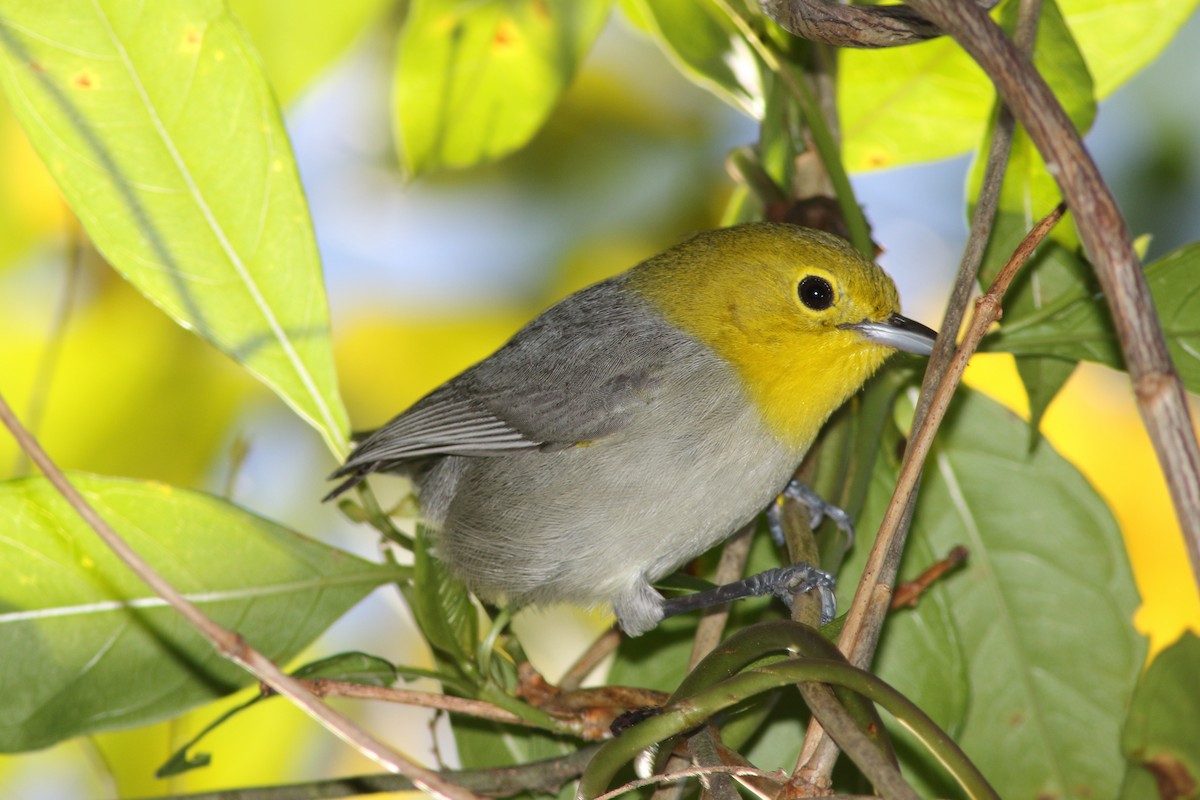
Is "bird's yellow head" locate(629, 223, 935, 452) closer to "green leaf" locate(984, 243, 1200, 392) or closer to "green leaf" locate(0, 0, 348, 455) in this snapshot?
"green leaf" locate(984, 243, 1200, 392)

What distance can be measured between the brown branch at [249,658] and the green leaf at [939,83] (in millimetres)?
2014

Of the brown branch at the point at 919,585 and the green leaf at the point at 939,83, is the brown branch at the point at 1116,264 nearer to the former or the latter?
the brown branch at the point at 919,585

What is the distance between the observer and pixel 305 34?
293 cm

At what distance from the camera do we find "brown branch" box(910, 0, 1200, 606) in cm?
109

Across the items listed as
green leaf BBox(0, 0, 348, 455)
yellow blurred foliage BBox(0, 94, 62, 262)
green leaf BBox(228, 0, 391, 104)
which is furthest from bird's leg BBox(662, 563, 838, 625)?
yellow blurred foliage BBox(0, 94, 62, 262)

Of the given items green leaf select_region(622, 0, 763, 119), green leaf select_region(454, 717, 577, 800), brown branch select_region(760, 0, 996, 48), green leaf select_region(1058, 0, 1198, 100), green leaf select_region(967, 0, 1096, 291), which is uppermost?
green leaf select_region(1058, 0, 1198, 100)

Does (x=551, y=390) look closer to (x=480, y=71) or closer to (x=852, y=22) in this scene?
(x=480, y=71)

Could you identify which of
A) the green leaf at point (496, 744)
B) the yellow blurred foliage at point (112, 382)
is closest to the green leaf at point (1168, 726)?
the green leaf at point (496, 744)

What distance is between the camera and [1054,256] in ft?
8.06

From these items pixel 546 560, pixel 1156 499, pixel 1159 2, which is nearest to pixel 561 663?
pixel 546 560

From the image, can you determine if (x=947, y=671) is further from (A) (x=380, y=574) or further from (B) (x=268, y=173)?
(B) (x=268, y=173)

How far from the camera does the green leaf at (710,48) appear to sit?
2.74 metres

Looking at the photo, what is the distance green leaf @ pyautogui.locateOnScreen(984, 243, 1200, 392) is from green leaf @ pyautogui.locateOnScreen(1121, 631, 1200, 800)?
1.78 ft

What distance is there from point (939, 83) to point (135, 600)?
7.18 feet
